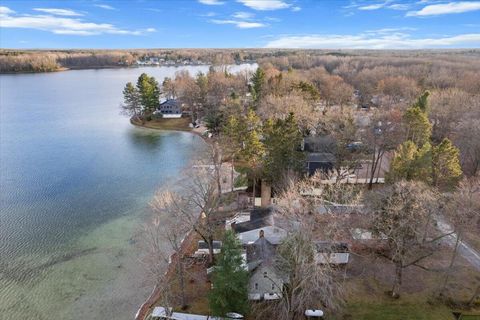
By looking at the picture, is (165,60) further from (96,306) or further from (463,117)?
(96,306)

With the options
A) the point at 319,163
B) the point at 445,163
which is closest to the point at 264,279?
the point at 319,163

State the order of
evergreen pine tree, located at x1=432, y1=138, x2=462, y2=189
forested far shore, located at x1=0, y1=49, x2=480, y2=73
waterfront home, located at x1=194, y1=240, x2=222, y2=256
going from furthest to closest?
forested far shore, located at x1=0, y1=49, x2=480, y2=73 → evergreen pine tree, located at x1=432, y1=138, x2=462, y2=189 → waterfront home, located at x1=194, y1=240, x2=222, y2=256

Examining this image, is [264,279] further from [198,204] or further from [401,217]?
[401,217]

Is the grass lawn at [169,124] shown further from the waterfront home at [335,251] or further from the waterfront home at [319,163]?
the waterfront home at [335,251]

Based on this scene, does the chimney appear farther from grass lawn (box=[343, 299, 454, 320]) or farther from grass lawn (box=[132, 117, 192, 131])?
grass lawn (box=[132, 117, 192, 131])

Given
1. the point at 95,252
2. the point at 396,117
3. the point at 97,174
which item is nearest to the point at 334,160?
the point at 396,117

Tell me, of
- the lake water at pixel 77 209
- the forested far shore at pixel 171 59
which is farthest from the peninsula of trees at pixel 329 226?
the forested far shore at pixel 171 59

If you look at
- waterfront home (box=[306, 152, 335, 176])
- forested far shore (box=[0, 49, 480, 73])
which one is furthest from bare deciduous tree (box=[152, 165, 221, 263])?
forested far shore (box=[0, 49, 480, 73])
